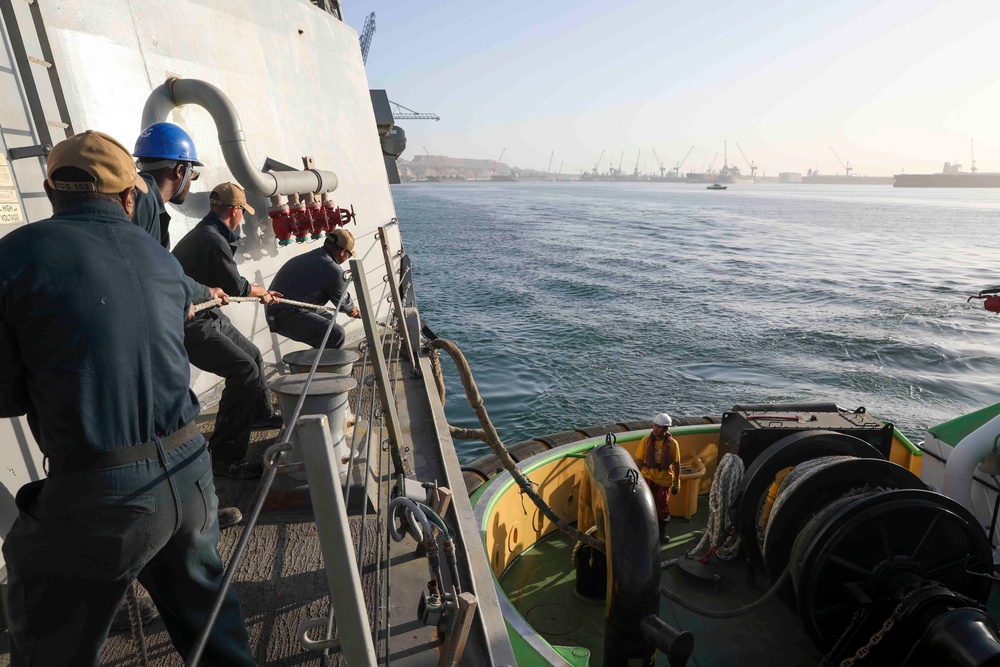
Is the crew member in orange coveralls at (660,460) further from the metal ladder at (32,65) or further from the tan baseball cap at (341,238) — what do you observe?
the metal ladder at (32,65)

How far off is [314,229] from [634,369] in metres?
13.9

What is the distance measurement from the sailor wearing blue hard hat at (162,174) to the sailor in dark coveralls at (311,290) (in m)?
1.48

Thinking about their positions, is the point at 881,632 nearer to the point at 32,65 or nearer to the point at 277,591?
the point at 277,591

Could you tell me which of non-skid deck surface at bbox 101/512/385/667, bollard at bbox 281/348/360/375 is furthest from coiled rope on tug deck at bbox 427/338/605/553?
non-skid deck surface at bbox 101/512/385/667

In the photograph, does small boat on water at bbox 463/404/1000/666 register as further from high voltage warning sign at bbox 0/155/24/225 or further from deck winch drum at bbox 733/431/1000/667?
high voltage warning sign at bbox 0/155/24/225

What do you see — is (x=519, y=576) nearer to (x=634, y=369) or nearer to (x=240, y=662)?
(x=240, y=662)

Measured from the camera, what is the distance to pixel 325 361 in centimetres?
425

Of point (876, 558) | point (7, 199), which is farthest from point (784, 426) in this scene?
point (7, 199)

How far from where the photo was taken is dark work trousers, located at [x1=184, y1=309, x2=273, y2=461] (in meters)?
3.86

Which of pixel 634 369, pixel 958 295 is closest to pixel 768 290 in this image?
pixel 958 295

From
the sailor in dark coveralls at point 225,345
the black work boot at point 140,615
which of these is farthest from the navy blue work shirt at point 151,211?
the black work boot at point 140,615

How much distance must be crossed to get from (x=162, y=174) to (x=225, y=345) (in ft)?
3.96

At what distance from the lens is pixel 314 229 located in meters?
6.80

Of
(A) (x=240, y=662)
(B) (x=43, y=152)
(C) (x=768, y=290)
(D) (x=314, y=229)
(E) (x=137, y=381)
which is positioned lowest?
(C) (x=768, y=290)
